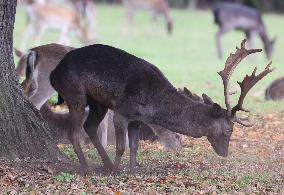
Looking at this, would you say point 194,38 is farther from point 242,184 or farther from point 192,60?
point 242,184

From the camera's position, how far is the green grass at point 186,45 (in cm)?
1652

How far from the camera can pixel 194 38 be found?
1215 inches

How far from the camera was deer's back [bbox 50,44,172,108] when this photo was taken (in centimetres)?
842

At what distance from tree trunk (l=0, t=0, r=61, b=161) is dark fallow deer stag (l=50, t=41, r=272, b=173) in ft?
1.23

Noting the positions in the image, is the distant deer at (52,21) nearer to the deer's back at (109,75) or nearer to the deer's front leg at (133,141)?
the deer's front leg at (133,141)

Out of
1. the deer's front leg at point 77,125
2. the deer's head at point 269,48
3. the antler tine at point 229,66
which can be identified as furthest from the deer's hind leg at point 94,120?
the deer's head at point 269,48

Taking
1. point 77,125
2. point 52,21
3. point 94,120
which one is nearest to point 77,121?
point 77,125

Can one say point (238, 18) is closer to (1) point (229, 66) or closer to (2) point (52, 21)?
(2) point (52, 21)

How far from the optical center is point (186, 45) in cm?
2844

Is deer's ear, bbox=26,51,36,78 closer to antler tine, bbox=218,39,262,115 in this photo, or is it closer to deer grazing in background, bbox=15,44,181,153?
deer grazing in background, bbox=15,44,181,153

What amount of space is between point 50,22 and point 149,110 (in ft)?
60.0

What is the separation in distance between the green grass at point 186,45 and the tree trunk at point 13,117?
5024mm

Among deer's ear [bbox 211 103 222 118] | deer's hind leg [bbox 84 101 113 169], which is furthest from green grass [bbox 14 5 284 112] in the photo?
deer's ear [bbox 211 103 222 118]

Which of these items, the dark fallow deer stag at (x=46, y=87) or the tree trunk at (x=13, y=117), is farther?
the dark fallow deer stag at (x=46, y=87)
